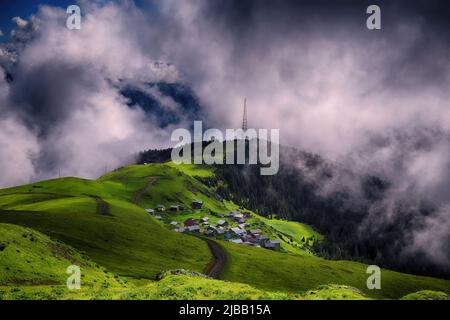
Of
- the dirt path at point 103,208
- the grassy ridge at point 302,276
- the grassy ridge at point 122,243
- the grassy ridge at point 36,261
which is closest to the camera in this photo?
the grassy ridge at point 36,261

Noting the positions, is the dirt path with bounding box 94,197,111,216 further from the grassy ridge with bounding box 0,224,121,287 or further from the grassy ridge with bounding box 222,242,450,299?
the grassy ridge with bounding box 0,224,121,287

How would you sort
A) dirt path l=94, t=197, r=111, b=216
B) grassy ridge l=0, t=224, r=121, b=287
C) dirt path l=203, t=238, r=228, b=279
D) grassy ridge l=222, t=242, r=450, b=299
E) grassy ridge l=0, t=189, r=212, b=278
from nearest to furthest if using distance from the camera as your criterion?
grassy ridge l=0, t=224, r=121, b=287
grassy ridge l=0, t=189, r=212, b=278
dirt path l=203, t=238, r=228, b=279
grassy ridge l=222, t=242, r=450, b=299
dirt path l=94, t=197, r=111, b=216

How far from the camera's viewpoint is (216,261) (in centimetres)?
12412

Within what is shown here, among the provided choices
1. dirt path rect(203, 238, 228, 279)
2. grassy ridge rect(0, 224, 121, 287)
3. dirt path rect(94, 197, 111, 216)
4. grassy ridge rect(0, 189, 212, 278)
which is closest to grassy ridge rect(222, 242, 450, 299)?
dirt path rect(203, 238, 228, 279)

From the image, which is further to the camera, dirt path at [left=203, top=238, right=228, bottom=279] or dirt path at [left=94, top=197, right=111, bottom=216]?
dirt path at [left=94, top=197, right=111, bottom=216]

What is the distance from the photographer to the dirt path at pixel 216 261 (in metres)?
109

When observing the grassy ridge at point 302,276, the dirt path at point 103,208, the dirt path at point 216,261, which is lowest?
the grassy ridge at point 302,276

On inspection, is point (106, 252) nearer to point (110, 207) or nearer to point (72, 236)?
point (72, 236)

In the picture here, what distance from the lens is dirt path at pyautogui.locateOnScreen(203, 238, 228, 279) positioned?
109m

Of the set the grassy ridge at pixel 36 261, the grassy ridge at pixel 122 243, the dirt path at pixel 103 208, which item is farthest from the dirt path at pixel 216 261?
the dirt path at pixel 103 208

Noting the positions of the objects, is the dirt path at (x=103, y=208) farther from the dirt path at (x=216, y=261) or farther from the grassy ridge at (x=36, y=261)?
the grassy ridge at (x=36, y=261)
